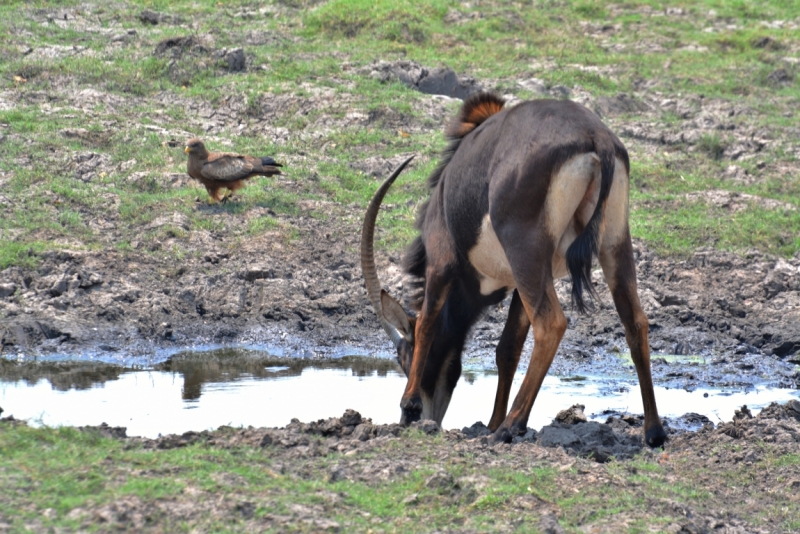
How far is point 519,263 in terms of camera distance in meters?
5.97

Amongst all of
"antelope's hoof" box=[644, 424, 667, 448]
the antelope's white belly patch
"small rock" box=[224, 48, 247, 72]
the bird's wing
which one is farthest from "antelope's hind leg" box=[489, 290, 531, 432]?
"small rock" box=[224, 48, 247, 72]

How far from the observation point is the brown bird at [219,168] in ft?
38.2

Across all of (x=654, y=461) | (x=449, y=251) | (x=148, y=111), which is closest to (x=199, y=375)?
(x=449, y=251)

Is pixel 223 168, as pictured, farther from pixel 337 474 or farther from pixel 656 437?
pixel 337 474

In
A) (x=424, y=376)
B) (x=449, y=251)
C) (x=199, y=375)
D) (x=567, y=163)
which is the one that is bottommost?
(x=199, y=375)

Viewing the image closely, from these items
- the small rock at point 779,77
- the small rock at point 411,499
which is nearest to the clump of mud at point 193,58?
the small rock at point 779,77

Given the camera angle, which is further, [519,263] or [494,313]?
[494,313]

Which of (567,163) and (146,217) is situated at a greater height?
(567,163)

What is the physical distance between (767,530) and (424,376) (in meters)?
2.91

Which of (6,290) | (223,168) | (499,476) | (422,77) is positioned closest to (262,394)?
(6,290)

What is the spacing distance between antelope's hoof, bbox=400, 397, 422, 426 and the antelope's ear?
0.60m

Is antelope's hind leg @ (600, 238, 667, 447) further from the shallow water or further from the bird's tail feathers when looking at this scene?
the bird's tail feathers

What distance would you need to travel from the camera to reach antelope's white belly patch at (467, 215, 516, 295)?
6.42m

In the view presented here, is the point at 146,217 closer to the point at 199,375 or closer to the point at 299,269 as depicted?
the point at 299,269
